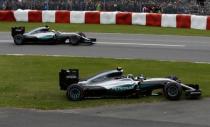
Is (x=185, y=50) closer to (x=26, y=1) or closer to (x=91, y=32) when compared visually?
(x=91, y=32)

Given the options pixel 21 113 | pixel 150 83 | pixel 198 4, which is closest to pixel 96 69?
pixel 150 83

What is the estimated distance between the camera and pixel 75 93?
470 inches

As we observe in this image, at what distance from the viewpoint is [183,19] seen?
30.8 m

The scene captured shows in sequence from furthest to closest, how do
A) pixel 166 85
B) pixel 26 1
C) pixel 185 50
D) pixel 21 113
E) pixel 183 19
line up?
pixel 26 1 → pixel 183 19 → pixel 185 50 → pixel 166 85 → pixel 21 113

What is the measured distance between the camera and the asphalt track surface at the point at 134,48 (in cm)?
1945

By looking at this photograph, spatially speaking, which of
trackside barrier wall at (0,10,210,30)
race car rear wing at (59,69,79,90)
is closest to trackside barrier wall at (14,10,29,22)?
trackside barrier wall at (0,10,210,30)

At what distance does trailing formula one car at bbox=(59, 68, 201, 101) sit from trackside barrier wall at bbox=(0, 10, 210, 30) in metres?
18.5

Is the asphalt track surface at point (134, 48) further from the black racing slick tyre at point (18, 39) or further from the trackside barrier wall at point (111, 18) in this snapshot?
the trackside barrier wall at point (111, 18)

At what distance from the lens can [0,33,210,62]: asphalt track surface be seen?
1945cm

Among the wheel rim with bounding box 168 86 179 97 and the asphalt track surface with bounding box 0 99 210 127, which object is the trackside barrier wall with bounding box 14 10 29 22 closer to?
the wheel rim with bounding box 168 86 179 97

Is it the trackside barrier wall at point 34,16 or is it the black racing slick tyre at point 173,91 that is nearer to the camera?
the black racing slick tyre at point 173,91

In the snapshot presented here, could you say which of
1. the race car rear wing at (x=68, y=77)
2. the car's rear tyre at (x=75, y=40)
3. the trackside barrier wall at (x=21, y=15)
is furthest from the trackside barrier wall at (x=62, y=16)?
the race car rear wing at (x=68, y=77)

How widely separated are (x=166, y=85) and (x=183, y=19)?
761 inches

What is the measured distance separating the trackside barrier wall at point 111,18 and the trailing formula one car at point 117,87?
727 inches
